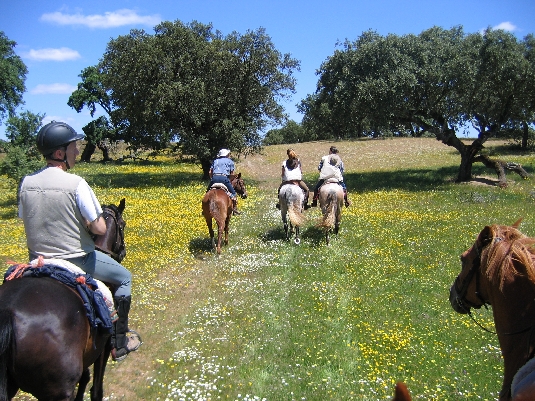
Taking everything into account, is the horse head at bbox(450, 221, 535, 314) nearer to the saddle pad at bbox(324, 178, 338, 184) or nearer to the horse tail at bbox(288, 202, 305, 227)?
the horse tail at bbox(288, 202, 305, 227)

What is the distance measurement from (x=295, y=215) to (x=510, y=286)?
10433 mm

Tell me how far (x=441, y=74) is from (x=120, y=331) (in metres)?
24.8

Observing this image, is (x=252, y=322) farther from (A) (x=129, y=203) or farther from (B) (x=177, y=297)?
(A) (x=129, y=203)

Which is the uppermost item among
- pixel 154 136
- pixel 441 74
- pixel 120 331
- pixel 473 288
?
pixel 441 74

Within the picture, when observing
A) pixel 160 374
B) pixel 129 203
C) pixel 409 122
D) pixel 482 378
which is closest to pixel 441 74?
pixel 409 122

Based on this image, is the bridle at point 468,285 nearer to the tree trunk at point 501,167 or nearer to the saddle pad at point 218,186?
the saddle pad at point 218,186

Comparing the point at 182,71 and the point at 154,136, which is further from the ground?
the point at 182,71

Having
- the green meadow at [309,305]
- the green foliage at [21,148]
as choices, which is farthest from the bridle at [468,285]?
the green foliage at [21,148]

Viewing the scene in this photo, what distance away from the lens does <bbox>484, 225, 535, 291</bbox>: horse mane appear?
4.27 meters

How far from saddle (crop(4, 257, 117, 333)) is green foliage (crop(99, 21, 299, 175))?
24.6m

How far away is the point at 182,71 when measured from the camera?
29.6 metres

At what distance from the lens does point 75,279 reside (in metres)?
4.71

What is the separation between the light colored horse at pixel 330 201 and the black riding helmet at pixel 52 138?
10574 mm

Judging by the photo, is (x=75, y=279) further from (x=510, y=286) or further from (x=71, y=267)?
(x=510, y=286)
